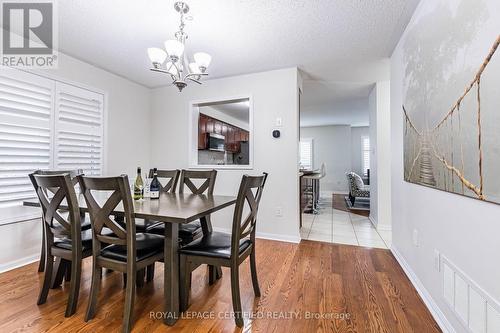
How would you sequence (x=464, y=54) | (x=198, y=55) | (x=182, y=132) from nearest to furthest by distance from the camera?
(x=464, y=54)
(x=198, y=55)
(x=182, y=132)

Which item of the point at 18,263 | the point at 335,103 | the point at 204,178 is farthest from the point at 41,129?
the point at 335,103

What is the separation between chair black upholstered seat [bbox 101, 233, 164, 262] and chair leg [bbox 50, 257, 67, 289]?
63 centimetres

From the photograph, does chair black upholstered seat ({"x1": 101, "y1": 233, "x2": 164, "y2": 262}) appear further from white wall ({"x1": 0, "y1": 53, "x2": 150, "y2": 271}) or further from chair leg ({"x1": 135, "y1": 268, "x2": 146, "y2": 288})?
white wall ({"x1": 0, "y1": 53, "x2": 150, "y2": 271})

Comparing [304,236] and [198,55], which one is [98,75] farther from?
[304,236]

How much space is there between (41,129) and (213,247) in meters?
2.54

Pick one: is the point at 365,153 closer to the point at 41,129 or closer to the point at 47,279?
the point at 41,129

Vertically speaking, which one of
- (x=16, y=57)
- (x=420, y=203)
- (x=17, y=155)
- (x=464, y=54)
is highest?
(x=16, y=57)

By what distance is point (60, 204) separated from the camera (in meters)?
1.69

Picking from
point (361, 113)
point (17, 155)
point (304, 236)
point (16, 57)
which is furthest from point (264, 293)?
point (361, 113)

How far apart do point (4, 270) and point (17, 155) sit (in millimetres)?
1141

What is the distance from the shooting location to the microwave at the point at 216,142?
523 centimetres

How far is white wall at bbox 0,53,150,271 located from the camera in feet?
8.21

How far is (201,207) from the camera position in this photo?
168 cm

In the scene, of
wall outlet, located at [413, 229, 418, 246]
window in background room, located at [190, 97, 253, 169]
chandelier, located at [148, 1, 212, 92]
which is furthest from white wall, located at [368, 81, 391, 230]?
chandelier, located at [148, 1, 212, 92]
